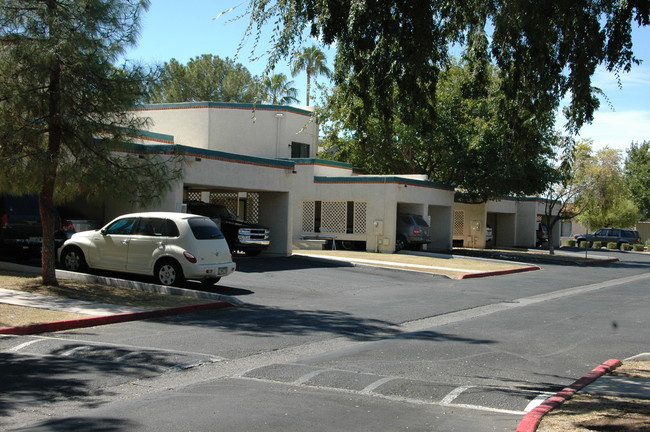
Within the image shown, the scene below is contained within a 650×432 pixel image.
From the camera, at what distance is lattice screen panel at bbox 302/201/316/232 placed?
34812 millimetres

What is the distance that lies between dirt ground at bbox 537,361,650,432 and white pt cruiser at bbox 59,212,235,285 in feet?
32.3

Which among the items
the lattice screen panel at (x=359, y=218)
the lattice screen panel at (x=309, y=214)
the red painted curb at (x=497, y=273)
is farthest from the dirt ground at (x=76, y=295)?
the lattice screen panel at (x=309, y=214)

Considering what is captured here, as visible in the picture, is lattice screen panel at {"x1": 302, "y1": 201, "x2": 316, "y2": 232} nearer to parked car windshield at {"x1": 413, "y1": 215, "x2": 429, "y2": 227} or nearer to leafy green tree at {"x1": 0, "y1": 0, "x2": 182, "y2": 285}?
parked car windshield at {"x1": 413, "y1": 215, "x2": 429, "y2": 227}

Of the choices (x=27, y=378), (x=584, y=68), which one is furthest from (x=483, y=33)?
(x=27, y=378)

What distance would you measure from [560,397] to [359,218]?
86.1 ft

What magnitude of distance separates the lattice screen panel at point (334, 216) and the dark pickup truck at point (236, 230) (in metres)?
10.1

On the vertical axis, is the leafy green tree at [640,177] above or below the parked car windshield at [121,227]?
above

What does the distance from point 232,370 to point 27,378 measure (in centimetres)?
245

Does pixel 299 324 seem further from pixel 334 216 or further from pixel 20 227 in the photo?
pixel 334 216

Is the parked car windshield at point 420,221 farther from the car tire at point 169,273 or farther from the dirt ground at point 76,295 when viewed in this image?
the dirt ground at point 76,295

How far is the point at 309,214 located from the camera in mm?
34844

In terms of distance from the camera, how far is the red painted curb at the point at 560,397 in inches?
247

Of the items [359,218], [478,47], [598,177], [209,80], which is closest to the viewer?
[478,47]

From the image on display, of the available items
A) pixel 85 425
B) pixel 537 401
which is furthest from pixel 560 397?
pixel 85 425
